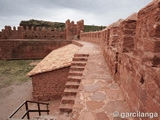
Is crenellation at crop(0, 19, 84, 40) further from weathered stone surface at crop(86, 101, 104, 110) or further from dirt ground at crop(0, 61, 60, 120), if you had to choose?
weathered stone surface at crop(86, 101, 104, 110)

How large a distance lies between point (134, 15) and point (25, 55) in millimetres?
17319

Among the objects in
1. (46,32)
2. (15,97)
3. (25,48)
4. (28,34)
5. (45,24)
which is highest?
(45,24)

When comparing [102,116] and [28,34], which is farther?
[28,34]

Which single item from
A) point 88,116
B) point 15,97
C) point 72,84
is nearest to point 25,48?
point 15,97

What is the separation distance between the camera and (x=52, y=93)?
22.3ft

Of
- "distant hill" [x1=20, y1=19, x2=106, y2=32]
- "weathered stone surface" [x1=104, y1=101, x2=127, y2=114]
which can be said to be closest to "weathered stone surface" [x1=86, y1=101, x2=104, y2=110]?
"weathered stone surface" [x1=104, y1=101, x2=127, y2=114]

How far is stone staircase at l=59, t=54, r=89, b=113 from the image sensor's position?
10.2 feet

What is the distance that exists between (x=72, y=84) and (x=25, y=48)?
15.5 metres

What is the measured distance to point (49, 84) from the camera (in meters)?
6.64

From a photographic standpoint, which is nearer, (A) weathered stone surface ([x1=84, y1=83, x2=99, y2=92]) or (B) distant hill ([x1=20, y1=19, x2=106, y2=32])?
(A) weathered stone surface ([x1=84, y1=83, x2=99, y2=92])

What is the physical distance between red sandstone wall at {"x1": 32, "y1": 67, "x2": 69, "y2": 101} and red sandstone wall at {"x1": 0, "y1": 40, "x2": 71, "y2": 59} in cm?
1147

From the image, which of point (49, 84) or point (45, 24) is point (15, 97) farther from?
point (45, 24)

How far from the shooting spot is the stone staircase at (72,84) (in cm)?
312

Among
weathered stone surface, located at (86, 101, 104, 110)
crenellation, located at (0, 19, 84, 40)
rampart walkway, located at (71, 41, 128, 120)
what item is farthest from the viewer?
crenellation, located at (0, 19, 84, 40)
